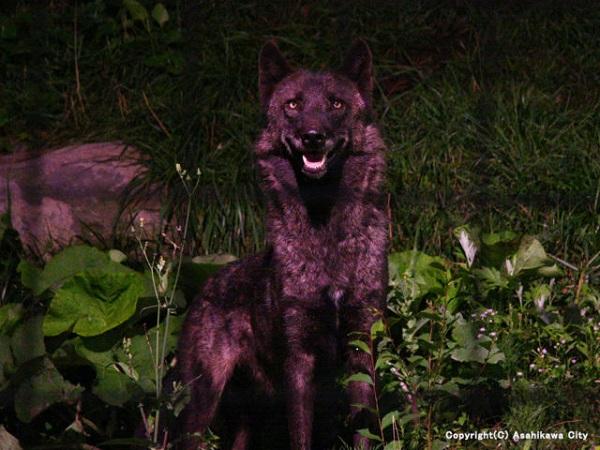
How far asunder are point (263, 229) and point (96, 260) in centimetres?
106

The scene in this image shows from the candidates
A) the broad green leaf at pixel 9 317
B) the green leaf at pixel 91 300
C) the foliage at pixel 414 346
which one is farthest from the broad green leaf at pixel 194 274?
the broad green leaf at pixel 9 317

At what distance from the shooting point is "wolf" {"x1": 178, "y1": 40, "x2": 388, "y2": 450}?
456cm

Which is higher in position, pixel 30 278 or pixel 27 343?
pixel 30 278

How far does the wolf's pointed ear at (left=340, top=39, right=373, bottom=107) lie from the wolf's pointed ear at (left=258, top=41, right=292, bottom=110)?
0.24 metres

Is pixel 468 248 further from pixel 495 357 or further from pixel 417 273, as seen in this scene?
pixel 495 357

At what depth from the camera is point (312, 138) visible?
15.0ft

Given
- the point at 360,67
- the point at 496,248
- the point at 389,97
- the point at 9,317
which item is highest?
the point at 360,67

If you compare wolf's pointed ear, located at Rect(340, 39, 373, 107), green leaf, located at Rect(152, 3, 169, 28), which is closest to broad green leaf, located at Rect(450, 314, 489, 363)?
wolf's pointed ear, located at Rect(340, 39, 373, 107)

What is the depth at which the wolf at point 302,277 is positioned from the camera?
4562 millimetres

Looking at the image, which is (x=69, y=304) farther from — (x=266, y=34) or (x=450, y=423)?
(x=266, y=34)

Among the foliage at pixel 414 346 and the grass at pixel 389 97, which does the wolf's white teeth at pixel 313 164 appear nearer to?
the foliage at pixel 414 346

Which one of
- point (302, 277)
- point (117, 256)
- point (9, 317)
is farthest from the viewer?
point (117, 256)

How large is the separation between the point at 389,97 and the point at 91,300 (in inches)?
95.7

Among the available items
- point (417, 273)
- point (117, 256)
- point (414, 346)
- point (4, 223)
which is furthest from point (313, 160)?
point (4, 223)
